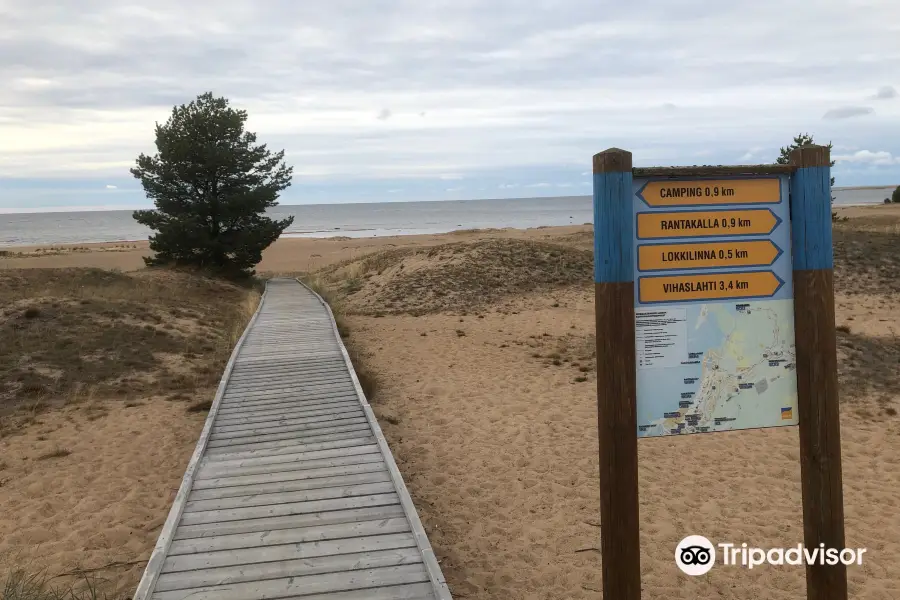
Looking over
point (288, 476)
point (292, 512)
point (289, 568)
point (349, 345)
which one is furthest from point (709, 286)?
point (349, 345)

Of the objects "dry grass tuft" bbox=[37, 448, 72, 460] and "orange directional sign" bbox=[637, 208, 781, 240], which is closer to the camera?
"orange directional sign" bbox=[637, 208, 781, 240]

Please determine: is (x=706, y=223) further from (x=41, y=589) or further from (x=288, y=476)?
(x=41, y=589)

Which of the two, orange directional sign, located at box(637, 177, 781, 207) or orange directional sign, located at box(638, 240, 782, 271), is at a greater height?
orange directional sign, located at box(637, 177, 781, 207)

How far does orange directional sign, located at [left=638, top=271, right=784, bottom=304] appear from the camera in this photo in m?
3.27

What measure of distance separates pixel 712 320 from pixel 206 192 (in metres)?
21.7

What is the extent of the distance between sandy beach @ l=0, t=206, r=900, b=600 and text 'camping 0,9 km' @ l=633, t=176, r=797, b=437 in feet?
6.70

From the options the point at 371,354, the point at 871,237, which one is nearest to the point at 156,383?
the point at 371,354

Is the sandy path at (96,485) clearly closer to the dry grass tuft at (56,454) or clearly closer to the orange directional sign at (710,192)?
the dry grass tuft at (56,454)

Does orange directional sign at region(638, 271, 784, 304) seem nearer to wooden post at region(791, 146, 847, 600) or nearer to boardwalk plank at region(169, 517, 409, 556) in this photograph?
wooden post at region(791, 146, 847, 600)

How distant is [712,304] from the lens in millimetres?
3314

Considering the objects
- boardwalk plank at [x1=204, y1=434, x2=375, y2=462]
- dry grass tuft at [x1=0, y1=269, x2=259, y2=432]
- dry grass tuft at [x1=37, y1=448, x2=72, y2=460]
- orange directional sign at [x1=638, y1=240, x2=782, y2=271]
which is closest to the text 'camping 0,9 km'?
orange directional sign at [x1=638, y1=240, x2=782, y2=271]

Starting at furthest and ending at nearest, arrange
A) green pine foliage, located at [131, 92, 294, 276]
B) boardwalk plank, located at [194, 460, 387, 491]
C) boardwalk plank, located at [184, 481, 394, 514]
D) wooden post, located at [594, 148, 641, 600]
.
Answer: green pine foliage, located at [131, 92, 294, 276], boardwalk plank, located at [194, 460, 387, 491], boardwalk plank, located at [184, 481, 394, 514], wooden post, located at [594, 148, 641, 600]

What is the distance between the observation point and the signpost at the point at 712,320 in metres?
3.22

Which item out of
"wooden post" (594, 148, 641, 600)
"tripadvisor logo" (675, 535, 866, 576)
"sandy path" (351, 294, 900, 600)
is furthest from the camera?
"tripadvisor logo" (675, 535, 866, 576)
